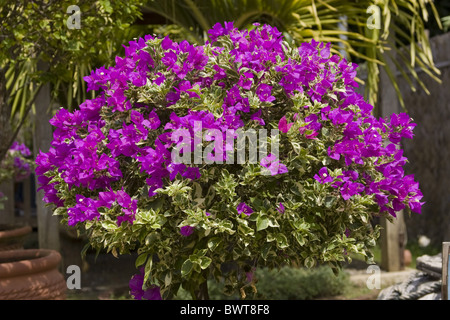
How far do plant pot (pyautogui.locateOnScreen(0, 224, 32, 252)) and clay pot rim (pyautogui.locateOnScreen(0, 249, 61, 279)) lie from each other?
60 centimetres

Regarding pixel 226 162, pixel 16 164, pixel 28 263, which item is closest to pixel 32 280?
pixel 28 263

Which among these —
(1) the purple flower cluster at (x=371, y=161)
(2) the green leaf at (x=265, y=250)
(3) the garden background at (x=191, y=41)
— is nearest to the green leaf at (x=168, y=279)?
(2) the green leaf at (x=265, y=250)

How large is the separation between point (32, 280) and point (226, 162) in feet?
4.83

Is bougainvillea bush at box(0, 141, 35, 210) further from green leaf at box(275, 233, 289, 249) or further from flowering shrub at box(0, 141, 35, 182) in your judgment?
green leaf at box(275, 233, 289, 249)

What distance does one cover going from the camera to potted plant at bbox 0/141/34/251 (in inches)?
175

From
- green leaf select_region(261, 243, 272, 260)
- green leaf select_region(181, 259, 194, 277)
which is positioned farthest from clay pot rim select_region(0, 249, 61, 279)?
green leaf select_region(261, 243, 272, 260)

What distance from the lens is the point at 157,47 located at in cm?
270

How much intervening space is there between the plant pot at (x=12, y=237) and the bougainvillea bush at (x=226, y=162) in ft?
5.80

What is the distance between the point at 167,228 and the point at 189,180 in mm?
219

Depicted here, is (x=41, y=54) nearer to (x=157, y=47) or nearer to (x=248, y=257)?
(x=157, y=47)

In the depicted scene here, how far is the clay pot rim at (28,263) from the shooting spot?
10.9 feet

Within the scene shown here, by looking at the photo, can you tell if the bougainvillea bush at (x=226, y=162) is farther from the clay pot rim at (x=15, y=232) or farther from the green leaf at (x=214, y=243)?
the clay pot rim at (x=15, y=232)

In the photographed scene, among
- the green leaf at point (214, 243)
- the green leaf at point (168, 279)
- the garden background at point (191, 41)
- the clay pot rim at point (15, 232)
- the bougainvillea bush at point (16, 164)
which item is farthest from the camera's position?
the bougainvillea bush at point (16, 164)
